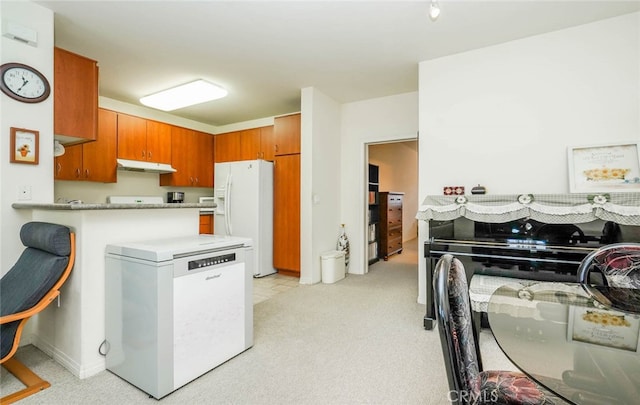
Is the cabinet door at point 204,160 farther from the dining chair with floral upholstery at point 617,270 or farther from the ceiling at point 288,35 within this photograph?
the dining chair with floral upholstery at point 617,270

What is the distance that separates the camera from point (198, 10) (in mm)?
2309

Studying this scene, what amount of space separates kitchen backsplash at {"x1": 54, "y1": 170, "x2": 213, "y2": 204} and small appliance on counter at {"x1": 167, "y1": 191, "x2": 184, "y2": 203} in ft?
0.54

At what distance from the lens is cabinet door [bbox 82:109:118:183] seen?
3.89 m

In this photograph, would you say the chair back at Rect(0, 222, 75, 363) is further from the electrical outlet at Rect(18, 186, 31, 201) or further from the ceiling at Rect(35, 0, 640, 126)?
the ceiling at Rect(35, 0, 640, 126)

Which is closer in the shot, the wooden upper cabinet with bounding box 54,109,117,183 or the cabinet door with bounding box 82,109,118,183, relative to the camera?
the wooden upper cabinet with bounding box 54,109,117,183

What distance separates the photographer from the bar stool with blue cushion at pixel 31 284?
1.60 meters

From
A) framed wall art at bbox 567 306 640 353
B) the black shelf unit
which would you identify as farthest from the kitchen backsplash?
framed wall art at bbox 567 306 640 353

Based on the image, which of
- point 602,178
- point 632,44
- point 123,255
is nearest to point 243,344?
point 123,255

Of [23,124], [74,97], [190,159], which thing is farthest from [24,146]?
[190,159]

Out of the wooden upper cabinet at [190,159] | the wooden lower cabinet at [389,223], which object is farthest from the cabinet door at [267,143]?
the wooden lower cabinet at [389,223]

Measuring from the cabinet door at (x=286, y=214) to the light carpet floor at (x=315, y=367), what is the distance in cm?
133

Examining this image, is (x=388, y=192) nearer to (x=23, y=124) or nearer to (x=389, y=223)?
(x=389, y=223)

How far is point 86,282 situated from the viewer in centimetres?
182

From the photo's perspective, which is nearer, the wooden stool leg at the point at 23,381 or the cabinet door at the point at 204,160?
the wooden stool leg at the point at 23,381
